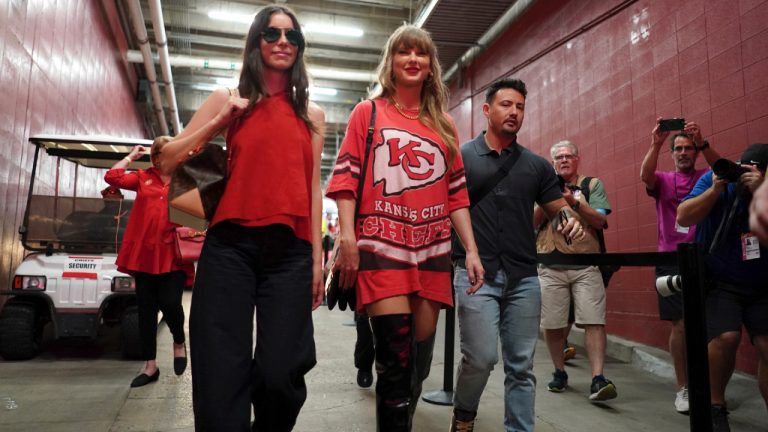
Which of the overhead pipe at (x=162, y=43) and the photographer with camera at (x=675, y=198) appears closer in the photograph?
the photographer with camera at (x=675, y=198)

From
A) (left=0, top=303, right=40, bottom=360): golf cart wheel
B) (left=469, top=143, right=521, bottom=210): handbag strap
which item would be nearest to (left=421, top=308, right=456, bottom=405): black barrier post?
(left=469, top=143, right=521, bottom=210): handbag strap

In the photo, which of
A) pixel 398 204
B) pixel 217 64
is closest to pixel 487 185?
pixel 398 204

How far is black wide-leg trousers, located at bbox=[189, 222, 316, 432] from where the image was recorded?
168 centimetres

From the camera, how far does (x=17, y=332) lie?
15.7 ft

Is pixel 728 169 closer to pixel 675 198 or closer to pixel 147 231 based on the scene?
pixel 675 198

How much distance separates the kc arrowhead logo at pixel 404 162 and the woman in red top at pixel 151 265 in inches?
104

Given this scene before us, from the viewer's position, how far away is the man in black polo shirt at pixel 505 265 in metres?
2.51

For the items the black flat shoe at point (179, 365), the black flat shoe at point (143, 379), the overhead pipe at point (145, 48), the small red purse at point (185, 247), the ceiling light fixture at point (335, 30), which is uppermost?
the ceiling light fixture at point (335, 30)

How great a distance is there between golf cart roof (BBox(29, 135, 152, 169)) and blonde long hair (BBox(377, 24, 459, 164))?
358 centimetres

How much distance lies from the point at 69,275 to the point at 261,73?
4116 mm

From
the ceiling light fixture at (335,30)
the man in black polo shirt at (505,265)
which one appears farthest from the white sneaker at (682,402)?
the ceiling light fixture at (335,30)

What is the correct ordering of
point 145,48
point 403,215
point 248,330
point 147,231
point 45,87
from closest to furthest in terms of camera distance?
point 248,330, point 403,215, point 147,231, point 45,87, point 145,48

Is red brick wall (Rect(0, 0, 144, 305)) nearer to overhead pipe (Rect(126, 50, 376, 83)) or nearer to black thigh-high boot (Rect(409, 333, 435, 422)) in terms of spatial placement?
overhead pipe (Rect(126, 50, 376, 83))

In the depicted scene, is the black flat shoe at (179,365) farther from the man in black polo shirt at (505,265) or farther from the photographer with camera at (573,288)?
the photographer with camera at (573,288)
